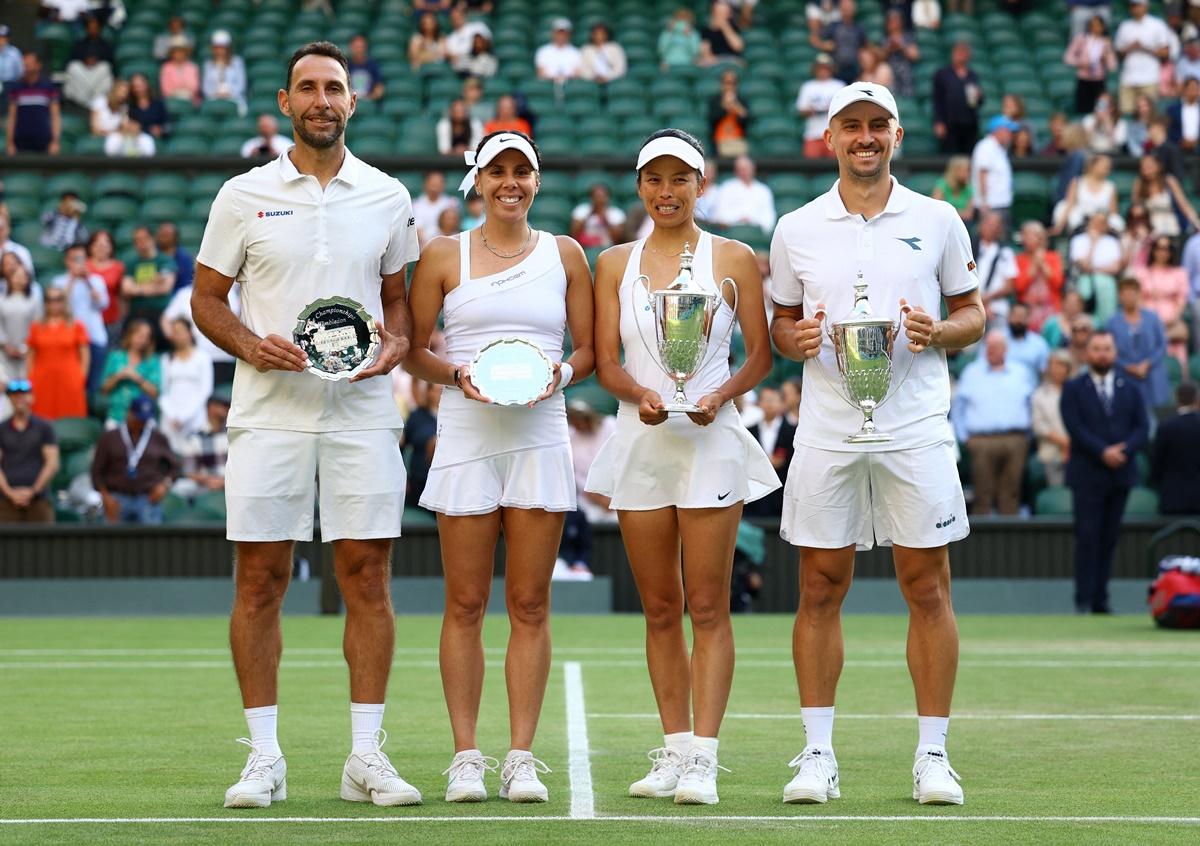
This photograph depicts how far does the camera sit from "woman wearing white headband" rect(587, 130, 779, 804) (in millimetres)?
6035

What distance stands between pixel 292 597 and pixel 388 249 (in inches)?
368

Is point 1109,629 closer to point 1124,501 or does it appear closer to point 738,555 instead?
point 1124,501

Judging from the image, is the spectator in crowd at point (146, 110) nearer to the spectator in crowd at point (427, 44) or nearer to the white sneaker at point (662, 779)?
the spectator in crowd at point (427, 44)

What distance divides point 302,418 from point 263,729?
0.98 m

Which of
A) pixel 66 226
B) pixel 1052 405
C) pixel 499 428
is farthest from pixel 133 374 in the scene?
pixel 499 428

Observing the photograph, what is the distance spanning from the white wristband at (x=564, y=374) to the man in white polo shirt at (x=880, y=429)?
67 centimetres

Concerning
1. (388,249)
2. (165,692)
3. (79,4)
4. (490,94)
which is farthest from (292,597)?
(79,4)

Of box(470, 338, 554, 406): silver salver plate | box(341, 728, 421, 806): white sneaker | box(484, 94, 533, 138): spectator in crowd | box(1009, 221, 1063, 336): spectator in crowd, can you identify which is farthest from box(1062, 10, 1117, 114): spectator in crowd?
box(341, 728, 421, 806): white sneaker

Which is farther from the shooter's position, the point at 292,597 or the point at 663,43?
the point at 663,43

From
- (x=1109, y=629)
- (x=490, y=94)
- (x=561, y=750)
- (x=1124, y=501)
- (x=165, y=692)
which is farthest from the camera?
(x=490, y=94)

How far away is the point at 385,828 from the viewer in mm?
5352

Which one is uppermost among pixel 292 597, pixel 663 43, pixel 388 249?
pixel 663 43

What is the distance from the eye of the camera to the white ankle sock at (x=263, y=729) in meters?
5.89

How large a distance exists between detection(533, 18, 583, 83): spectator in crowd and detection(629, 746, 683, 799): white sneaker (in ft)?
52.4
